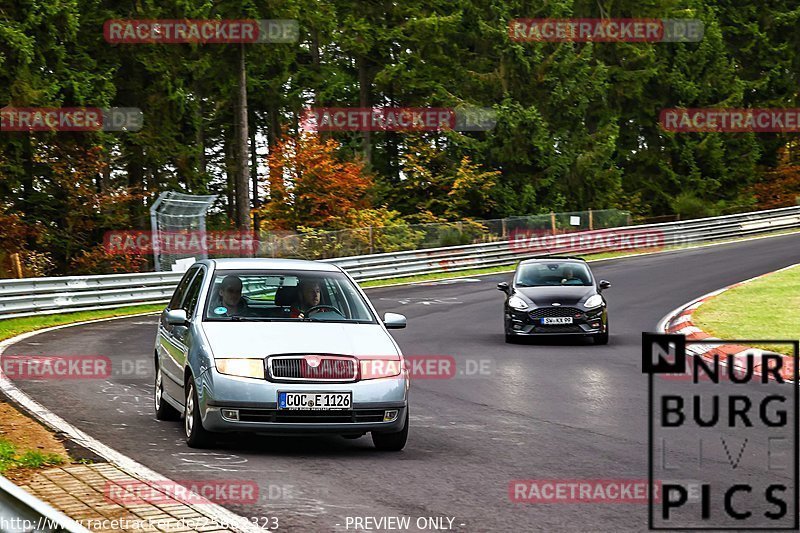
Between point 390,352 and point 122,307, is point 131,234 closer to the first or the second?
point 122,307

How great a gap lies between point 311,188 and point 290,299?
35.1m

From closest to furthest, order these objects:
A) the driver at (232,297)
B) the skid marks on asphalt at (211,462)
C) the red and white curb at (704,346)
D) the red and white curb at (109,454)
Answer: the red and white curb at (109,454) < the skid marks on asphalt at (211,462) < the driver at (232,297) < the red and white curb at (704,346)

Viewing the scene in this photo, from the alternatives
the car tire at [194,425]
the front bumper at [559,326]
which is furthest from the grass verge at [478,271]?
the car tire at [194,425]

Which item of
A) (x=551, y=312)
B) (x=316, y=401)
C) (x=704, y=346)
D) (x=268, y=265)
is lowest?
(x=704, y=346)

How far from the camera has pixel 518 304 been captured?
20.0 metres

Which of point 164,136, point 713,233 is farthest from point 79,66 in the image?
point 713,233

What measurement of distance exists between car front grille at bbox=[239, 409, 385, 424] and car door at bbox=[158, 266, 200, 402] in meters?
1.37

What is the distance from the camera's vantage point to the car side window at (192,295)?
1078 cm

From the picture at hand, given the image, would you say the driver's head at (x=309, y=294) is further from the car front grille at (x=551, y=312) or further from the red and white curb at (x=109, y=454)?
the car front grille at (x=551, y=312)

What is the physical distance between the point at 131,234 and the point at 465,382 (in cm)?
2658

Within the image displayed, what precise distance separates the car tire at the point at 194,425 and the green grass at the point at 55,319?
12122 mm

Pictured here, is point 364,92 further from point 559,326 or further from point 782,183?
point 559,326

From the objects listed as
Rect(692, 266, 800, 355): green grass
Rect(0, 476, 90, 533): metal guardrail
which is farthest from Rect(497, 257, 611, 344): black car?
Rect(0, 476, 90, 533): metal guardrail

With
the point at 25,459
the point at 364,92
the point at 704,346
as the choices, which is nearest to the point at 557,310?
the point at 704,346
